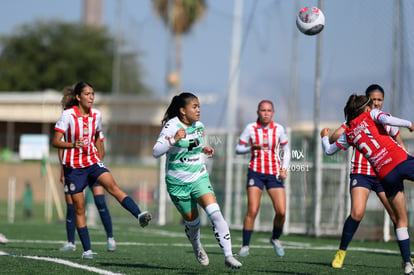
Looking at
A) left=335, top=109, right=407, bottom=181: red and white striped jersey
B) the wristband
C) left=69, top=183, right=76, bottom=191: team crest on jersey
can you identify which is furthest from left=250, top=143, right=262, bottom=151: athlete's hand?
the wristband

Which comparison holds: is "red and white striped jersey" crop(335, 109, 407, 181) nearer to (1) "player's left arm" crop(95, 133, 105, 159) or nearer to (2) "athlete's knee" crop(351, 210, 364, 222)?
(2) "athlete's knee" crop(351, 210, 364, 222)

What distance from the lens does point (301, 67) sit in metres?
18.9

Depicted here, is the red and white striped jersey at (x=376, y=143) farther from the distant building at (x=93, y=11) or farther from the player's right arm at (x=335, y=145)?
the distant building at (x=93, y=11)

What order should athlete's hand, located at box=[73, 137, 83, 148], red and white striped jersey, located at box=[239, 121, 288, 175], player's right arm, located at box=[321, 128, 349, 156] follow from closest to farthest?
player's right arm, located at box=[321, 128, 349, 156] < athlete's hand, located at box=[73, 137, 83, 148] < red and white striped jersey, located at box=[239, 121, 288, 175]

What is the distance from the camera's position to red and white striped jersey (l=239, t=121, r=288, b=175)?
12.7m

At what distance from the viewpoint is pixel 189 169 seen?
905 cm

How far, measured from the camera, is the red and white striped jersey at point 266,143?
12.7m

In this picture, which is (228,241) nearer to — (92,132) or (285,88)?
(92,132)

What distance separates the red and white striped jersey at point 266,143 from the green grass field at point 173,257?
4.11ft

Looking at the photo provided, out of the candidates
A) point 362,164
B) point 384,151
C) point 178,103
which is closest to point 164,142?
point 178,103

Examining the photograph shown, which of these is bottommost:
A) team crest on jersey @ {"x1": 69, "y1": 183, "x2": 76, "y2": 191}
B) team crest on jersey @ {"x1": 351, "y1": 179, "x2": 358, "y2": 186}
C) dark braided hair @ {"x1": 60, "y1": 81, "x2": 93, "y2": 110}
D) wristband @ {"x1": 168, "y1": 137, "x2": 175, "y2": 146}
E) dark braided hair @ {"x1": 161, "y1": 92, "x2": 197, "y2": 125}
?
team crest on jersey @ {"x1": 69, "y1": 183, "x2": 76, "y2": 191}

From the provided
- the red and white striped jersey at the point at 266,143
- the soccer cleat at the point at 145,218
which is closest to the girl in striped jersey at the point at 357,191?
the soccer cleat at the point at 145,218

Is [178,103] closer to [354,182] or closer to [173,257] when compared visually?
[354,182]

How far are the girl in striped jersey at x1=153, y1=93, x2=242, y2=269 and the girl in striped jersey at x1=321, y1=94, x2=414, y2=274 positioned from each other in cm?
156
